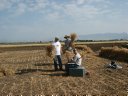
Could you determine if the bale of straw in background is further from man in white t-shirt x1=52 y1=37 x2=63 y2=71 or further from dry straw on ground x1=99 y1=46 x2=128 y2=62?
man in white t-shirt x1=52 y1=37 x2=63 y2=71

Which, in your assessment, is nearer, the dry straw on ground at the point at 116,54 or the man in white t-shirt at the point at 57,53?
the man in white t-shirt at the point at 57,53

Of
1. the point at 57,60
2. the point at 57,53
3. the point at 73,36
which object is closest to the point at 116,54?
the point at 73,36

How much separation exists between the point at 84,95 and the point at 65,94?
643 millimetres

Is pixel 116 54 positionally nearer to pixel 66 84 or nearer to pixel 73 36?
pixel 73 36

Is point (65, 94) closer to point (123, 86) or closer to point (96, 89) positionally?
point (96, 89)

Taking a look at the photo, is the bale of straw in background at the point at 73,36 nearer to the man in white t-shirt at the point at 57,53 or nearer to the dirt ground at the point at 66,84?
the man in white t-shirt at the point at 57,53

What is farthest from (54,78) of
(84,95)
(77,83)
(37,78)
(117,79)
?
(84,95)

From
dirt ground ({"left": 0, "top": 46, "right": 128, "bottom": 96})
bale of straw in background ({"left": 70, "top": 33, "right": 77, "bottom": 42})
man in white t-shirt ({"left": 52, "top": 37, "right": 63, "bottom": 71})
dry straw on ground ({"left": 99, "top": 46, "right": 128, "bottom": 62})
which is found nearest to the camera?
dirt ground ({"left": 0, "top": 46, "right": 128, "bottom": 96})

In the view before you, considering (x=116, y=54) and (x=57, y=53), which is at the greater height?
(x=57, y=53)

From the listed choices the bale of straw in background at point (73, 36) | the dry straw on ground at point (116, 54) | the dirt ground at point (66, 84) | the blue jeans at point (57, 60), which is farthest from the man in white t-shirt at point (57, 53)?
the dry straw on ground at point (116, 54)

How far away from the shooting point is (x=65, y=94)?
10.5 metres

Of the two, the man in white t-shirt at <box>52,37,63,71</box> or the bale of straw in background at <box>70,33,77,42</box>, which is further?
the bale of straw in background at <box>70,33,77,42</box>

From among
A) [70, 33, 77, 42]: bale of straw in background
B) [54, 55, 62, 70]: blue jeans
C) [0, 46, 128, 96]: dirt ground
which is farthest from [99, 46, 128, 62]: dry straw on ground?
[54, 55, 62, 70]: blue jeans

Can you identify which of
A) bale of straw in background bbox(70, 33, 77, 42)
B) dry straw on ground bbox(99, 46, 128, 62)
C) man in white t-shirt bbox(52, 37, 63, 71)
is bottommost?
dry straw on ground bbox(99, 46, 128, 62)
